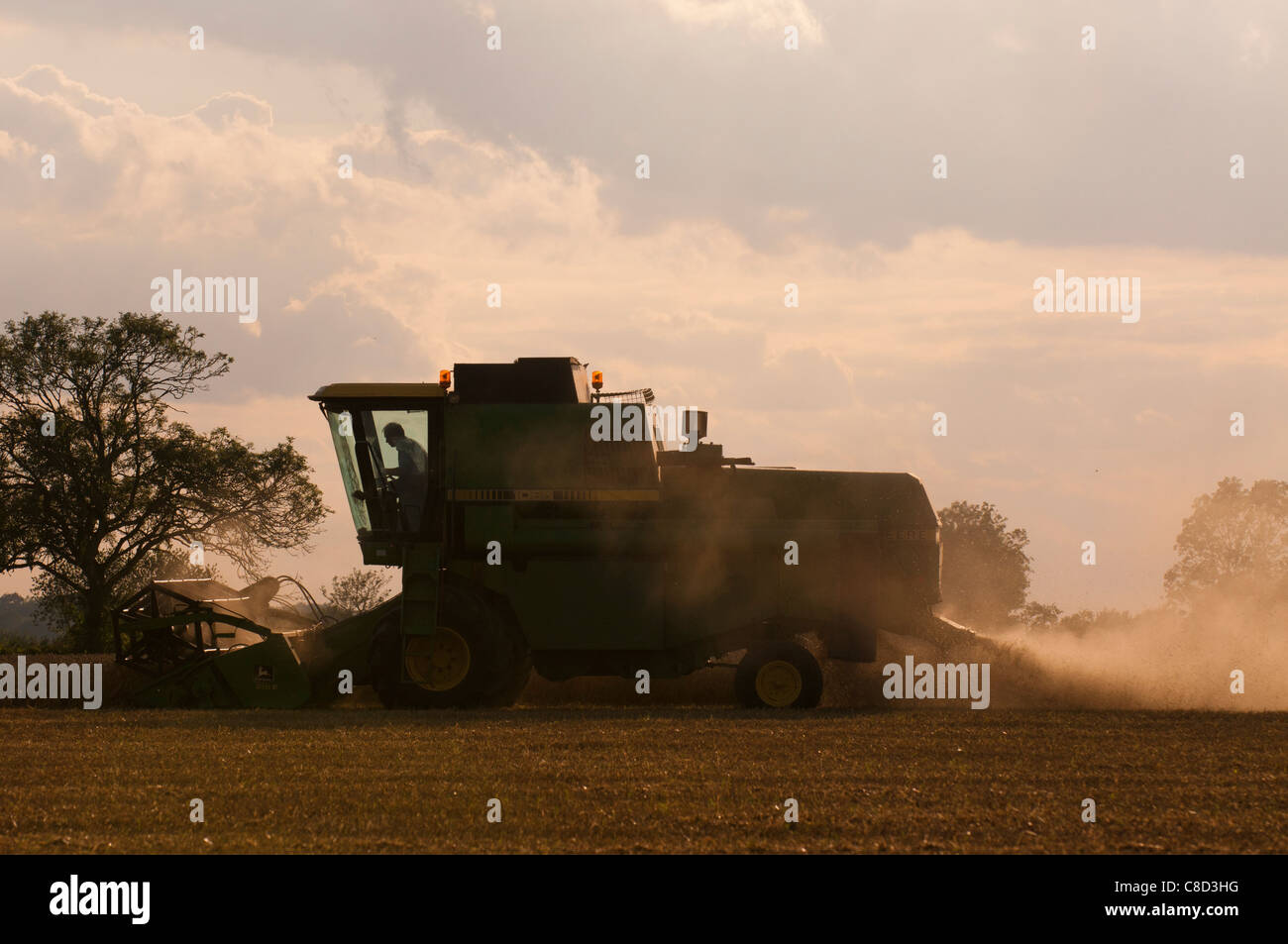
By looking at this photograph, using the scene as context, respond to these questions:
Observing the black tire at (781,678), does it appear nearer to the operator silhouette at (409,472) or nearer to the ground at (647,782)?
the ground at (647,782)

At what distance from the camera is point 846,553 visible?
1605 centimetres

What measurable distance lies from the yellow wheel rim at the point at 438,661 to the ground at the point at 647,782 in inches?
43.6

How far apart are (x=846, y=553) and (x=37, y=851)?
10.5 meters

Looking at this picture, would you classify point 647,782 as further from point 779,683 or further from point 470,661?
point 470,661

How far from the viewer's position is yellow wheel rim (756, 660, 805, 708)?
A: 51.0 feet

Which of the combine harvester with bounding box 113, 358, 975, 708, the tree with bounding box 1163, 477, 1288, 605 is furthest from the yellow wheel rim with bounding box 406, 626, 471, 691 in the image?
the tree with bounding box 1163, 477, 1288, 605

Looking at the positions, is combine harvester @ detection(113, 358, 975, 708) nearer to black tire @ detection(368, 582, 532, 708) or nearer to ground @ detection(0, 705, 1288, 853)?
black tire @ detection(368, 582, 532, 708)

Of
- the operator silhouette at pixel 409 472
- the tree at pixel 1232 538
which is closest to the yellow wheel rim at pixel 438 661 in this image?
the operator silhouette at pixel 409 472

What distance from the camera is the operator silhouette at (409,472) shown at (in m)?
16.0

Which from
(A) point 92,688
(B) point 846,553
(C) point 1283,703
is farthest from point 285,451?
(C) point 1283,703

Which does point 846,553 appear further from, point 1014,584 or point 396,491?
point 1014,584

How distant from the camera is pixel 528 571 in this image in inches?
628

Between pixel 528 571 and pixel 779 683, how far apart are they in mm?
3339

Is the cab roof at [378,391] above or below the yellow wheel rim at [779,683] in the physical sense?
above
